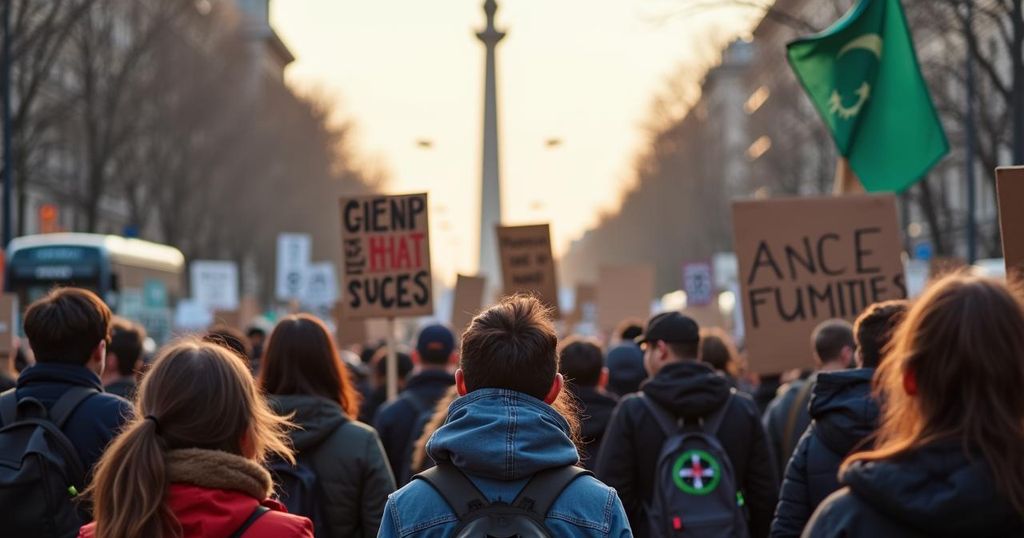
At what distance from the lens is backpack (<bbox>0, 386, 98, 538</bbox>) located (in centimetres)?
424

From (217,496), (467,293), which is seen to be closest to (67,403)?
(217,496)

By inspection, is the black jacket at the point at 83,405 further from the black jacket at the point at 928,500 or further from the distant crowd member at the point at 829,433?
→ the black jacket at the point at 928,500

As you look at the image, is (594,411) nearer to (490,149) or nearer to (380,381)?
(380,381)

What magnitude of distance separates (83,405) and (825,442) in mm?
2135

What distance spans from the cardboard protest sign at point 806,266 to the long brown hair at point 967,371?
4767 mm

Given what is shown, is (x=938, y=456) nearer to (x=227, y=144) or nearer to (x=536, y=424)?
(x=536, y=424)

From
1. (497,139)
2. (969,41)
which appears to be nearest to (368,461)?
(969,41)

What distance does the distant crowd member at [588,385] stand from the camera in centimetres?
664

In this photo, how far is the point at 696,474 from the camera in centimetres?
565

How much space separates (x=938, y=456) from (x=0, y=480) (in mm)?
2535

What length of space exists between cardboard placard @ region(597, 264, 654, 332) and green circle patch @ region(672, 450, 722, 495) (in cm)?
1154

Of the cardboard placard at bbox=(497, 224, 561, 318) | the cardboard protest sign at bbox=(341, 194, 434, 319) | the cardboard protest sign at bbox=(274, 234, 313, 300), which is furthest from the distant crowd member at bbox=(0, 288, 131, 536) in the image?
the cardboard protest sign at bbox=(274, 234, 313, 300)

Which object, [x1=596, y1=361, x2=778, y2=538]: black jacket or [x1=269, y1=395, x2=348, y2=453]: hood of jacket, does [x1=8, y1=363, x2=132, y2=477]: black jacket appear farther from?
[x1=596, y1=361, x2=778, y2=538]: black jacket

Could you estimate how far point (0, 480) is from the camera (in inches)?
166
